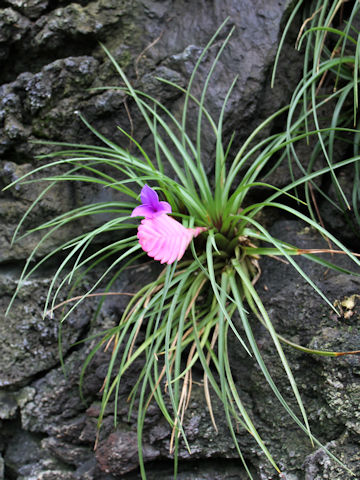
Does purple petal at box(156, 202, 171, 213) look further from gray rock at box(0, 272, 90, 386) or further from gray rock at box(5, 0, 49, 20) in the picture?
gray rock at box(5, 0, 49, 20)

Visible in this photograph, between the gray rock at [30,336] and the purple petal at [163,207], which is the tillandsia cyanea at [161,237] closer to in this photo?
the purple petal at [163,207]

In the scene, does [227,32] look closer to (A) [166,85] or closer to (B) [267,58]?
(B) [267,58]

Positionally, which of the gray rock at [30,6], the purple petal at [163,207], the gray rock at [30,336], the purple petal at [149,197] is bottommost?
the gray rock at [30,336]

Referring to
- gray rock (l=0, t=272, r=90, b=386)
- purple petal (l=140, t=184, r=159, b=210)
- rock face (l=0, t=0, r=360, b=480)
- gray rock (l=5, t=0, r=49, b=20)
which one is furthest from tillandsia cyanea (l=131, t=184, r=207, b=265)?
gray rock (l=5, t=0, r=49, b=20)

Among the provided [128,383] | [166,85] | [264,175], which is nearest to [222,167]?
[264,175]

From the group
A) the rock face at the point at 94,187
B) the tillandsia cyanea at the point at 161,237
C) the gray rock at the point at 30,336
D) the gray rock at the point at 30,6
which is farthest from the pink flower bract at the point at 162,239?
the gray rock at the point at 30,6

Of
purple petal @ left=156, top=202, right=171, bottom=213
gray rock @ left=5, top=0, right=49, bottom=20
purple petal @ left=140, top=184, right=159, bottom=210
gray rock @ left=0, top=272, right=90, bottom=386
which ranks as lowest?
gray rock @ left=0, top=272, right=90, bottom=386

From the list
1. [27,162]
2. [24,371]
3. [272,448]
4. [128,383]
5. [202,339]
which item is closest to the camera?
[272,448]
